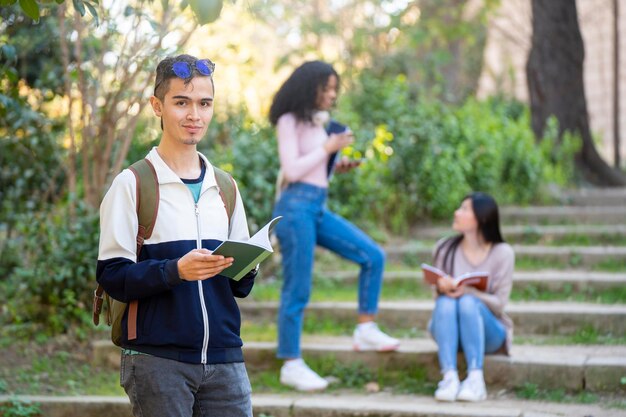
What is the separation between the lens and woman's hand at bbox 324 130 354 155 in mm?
5160

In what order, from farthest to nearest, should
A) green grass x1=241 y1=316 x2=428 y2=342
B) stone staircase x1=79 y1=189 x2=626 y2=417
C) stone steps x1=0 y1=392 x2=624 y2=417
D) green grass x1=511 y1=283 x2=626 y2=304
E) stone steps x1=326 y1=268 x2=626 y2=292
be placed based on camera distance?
stone steps x1=326 y1=268 x2=626 y2=292 → green grass x1=511 y1=283 x2=626 y2=304 → green grass x1=241 y1=316 x2=428 y2=342 → stone staircase x1=79 y1=189 x2=626 y2=417 → stone steps x1=0 y1=392 x2=624 y2=417

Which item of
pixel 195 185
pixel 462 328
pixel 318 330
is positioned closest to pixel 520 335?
pixel 462 328

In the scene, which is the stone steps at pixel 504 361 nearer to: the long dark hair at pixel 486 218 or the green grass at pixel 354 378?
the green grass at pixel 354 378

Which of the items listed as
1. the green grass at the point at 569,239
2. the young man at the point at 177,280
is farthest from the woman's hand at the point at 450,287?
the green grass at the point at 569,239

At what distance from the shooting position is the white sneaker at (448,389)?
16.3 ft

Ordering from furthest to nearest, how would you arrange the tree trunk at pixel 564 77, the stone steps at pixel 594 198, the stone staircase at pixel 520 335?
1. the tree trunk at pixel 564 77
2. the stone steps at pixel 594 198
3. the stone staircase at pixel 520 335

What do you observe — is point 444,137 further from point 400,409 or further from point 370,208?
point 400,409

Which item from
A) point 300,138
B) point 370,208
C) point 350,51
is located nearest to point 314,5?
point 350,51

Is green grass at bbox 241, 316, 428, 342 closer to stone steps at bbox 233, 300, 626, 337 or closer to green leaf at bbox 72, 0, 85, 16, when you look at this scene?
stone steps at bbox 233, 300, 626, 337

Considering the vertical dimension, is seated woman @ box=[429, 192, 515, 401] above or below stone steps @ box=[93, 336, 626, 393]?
above

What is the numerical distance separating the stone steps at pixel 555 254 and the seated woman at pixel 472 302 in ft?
7.45

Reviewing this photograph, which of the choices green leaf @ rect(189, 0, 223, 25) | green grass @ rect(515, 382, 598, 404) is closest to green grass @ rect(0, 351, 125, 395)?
green grass @ rect(515, 382, 598, 404)

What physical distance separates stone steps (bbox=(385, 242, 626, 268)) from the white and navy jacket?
5079 mm

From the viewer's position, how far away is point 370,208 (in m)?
8.63
